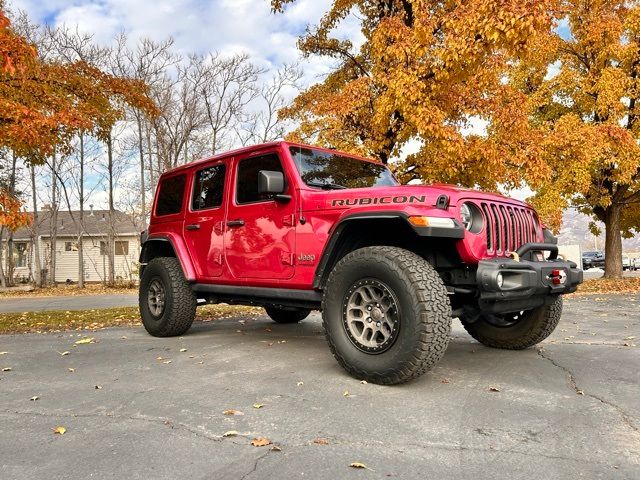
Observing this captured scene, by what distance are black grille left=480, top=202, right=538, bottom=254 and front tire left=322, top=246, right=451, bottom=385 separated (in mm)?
661

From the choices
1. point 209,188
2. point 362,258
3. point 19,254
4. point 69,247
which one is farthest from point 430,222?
point 19,254

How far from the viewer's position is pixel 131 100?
11.2 m

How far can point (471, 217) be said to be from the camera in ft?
12.7

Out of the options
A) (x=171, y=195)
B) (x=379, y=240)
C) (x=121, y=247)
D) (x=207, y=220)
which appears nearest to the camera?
(x=379, y=240)

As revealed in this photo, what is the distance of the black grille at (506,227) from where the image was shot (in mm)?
Result: 3932

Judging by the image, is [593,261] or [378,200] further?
[593,261]

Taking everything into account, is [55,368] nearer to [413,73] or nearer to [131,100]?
[413,73]

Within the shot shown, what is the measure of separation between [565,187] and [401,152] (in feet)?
24.3

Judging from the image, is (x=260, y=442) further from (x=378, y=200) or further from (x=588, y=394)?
(x=588, y=394)

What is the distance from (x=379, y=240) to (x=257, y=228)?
4.27ft

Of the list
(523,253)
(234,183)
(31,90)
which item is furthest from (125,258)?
(523,253)

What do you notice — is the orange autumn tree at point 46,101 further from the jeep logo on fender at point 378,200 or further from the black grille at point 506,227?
the black grille at point 506,227

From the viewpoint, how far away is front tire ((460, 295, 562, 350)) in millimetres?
4801

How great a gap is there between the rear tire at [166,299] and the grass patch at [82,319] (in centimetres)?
173
